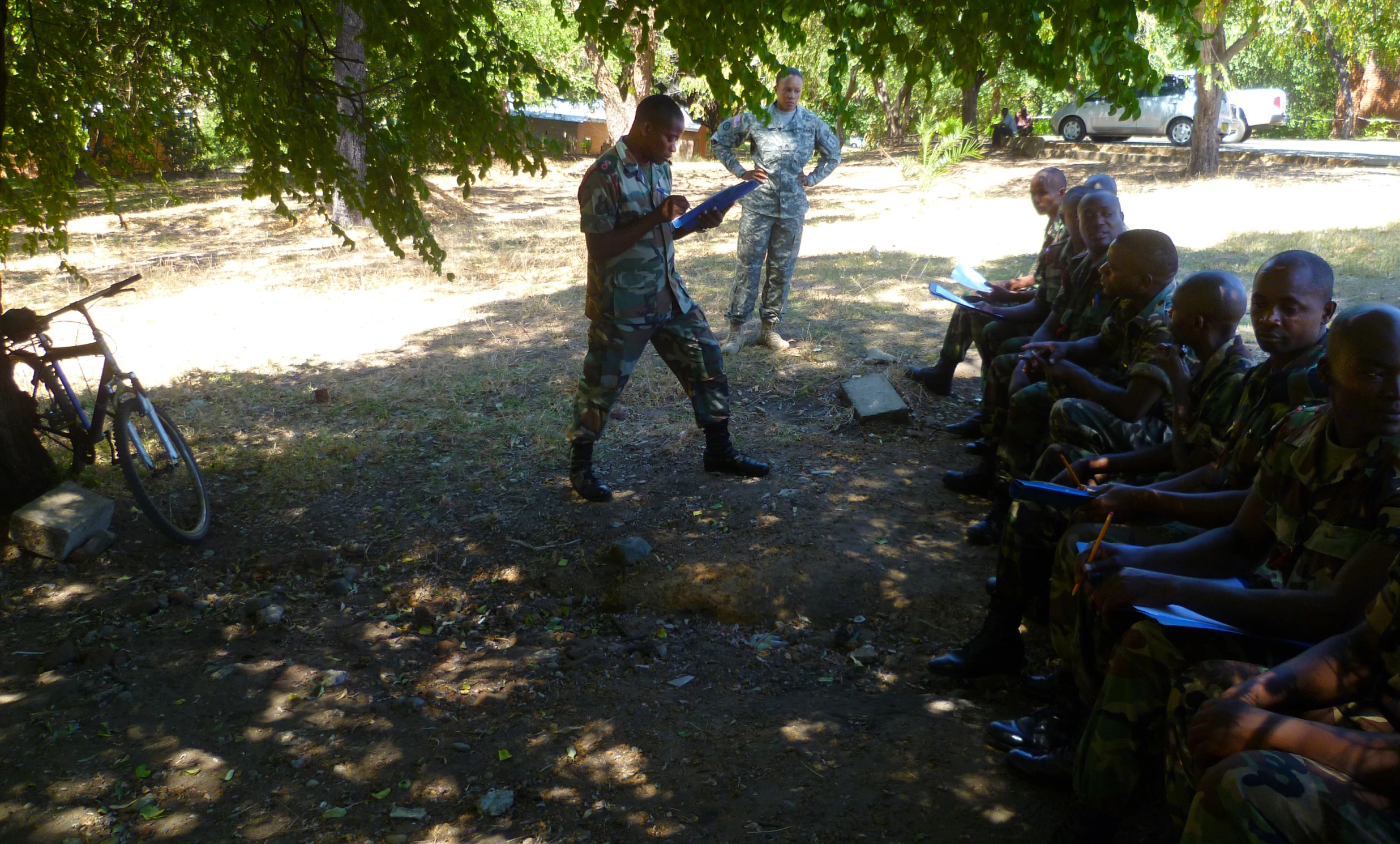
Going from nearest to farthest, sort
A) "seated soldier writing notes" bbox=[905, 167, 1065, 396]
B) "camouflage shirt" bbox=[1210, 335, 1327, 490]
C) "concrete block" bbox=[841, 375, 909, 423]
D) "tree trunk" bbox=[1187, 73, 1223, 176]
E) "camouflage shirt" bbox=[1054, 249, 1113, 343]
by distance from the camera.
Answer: "camouflage shirt" bbox=[1210, 335, 1327, 490] < "camouflage shirt" bbox=[1054, 249, 1113, 343] < "seated soldier writing notes" bbox=[905, 167, 1065, 396] < "concrete block" bbox=[841, 375, 909, 423] < "tree trunk" bbox=[1187, 73, 1223, 176]

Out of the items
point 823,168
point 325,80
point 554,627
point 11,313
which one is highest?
point 325,80

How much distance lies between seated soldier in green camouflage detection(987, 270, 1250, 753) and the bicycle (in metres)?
3.89

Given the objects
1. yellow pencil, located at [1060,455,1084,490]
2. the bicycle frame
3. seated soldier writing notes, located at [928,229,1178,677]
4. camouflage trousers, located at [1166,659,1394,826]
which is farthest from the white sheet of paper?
the bicycle frame

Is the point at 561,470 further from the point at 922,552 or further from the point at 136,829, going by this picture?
the point at 136,829

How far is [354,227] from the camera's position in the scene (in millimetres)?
14320

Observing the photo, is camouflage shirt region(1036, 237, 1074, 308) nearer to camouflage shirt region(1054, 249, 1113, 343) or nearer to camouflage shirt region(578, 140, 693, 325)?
camouflage shirt region(1054, 249, 1113, 343)

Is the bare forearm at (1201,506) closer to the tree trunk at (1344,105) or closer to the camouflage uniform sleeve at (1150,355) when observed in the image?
the camouflage uniform sleeve at (1150,355)

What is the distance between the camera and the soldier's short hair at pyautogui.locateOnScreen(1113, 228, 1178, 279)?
381 cm

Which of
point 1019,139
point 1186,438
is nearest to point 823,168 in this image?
point 1186,438

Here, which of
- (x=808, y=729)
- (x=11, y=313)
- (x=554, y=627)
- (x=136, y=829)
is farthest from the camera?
(x=11, y=313)

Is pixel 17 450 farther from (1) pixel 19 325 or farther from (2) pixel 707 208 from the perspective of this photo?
(2) pixel 707 208

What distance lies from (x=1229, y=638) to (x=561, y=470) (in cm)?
379

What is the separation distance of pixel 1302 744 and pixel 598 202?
3.55 metres

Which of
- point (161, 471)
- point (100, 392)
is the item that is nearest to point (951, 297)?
point (161, 471)
